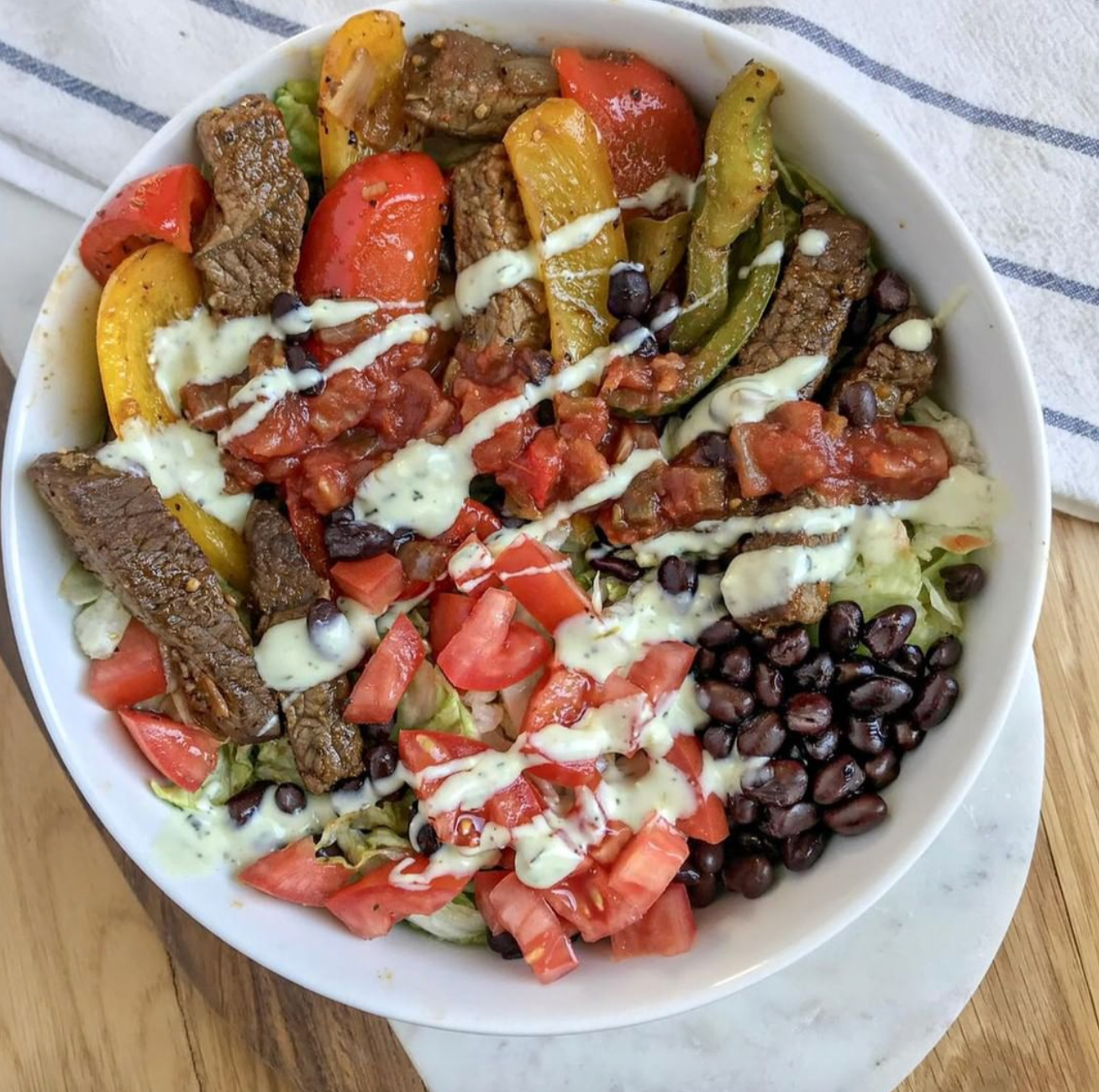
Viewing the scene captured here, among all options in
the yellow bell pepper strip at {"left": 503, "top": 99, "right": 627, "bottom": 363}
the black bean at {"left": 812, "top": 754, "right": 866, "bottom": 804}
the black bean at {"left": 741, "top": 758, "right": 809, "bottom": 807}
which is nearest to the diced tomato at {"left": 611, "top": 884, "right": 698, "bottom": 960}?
the black bean at {"left": 741, "top": 758, "right": 809, "bottom": 807}

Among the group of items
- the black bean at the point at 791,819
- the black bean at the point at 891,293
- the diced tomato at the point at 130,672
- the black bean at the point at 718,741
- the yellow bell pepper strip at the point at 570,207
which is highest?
the yellow bell pepper strip at the point at 570,207

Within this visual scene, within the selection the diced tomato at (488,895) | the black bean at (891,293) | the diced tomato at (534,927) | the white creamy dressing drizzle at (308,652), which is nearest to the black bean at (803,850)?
the diced tomato at (534,927)

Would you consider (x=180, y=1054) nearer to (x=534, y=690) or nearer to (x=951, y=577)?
(x=534, y=690)

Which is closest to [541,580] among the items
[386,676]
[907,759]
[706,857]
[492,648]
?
[492,648]

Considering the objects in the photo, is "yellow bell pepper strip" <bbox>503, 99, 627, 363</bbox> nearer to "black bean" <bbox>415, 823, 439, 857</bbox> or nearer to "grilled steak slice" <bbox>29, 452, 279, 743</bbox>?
"grilled steak slice" <bbox>29, 452, 279, 743</bbox>

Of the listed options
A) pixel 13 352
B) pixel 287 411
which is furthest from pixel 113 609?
pixel 13 352

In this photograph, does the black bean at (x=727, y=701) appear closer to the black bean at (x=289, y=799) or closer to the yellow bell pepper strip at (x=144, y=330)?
the black bean at (x=289, y=799)
